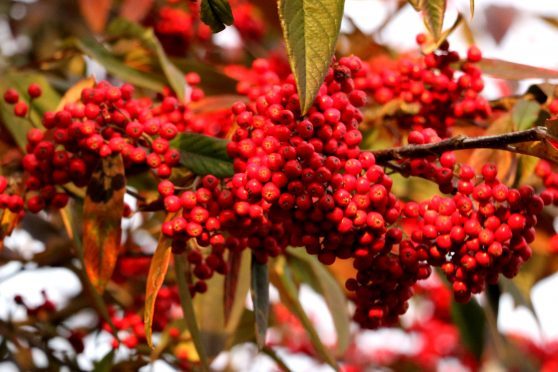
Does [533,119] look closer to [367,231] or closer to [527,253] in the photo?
[527,253]

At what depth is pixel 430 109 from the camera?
224 centimetres

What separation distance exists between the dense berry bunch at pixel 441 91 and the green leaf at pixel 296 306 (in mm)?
553

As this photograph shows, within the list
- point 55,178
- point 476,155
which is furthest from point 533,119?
point 55,178

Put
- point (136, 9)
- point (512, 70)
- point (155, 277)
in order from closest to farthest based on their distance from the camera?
point (155, 277), point (512, 70), point (136, 9)

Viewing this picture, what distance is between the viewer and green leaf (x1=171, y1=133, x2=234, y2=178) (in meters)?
1.83

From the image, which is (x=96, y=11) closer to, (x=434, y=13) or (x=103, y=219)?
(x=103, y=219)

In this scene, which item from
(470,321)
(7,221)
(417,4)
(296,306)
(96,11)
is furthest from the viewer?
(96,11)

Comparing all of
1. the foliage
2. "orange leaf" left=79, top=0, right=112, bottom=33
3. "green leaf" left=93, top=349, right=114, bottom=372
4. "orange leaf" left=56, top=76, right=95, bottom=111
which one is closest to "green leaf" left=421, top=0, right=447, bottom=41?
the foliage

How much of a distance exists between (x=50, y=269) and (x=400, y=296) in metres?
1.37

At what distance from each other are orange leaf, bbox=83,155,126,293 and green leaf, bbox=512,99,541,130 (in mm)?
951

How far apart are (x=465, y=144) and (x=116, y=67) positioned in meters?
1.34

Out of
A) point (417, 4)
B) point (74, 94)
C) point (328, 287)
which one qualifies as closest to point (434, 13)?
point (417, 4)

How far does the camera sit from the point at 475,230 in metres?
1.66

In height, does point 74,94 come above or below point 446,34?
below
